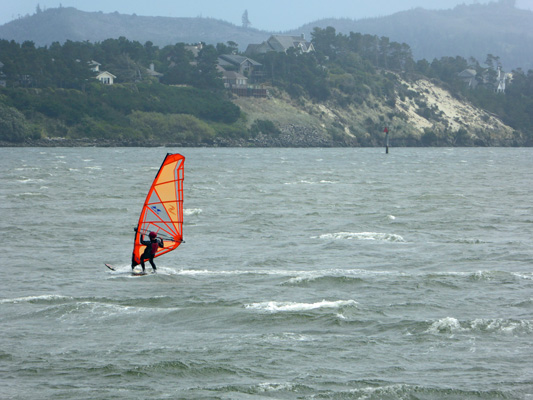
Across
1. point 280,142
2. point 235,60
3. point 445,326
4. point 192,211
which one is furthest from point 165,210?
point 235,60

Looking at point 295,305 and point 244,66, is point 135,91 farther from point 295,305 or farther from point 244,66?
point 295,305

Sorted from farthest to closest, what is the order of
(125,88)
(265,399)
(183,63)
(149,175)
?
(183,63) → (125,88) → (149,175) → (265,399)

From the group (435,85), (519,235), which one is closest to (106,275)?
(519,235)

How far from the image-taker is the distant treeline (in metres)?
122

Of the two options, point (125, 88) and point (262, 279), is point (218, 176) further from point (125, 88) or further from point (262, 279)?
point (125, 88)

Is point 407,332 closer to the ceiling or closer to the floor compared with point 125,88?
closer to the floor

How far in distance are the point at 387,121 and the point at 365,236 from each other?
138912mm

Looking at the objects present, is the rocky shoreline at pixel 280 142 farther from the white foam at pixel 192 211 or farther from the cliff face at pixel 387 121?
the white foam at pixel 192 211

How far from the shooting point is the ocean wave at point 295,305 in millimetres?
18125

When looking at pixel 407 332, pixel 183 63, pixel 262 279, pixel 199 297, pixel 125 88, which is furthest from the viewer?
pixel 183 63

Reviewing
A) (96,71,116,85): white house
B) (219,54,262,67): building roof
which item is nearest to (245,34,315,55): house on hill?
(219,54,262,67): building roof

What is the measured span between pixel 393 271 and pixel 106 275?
304 inches

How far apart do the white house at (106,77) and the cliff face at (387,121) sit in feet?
73.1

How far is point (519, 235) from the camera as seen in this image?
3055 centimetres
